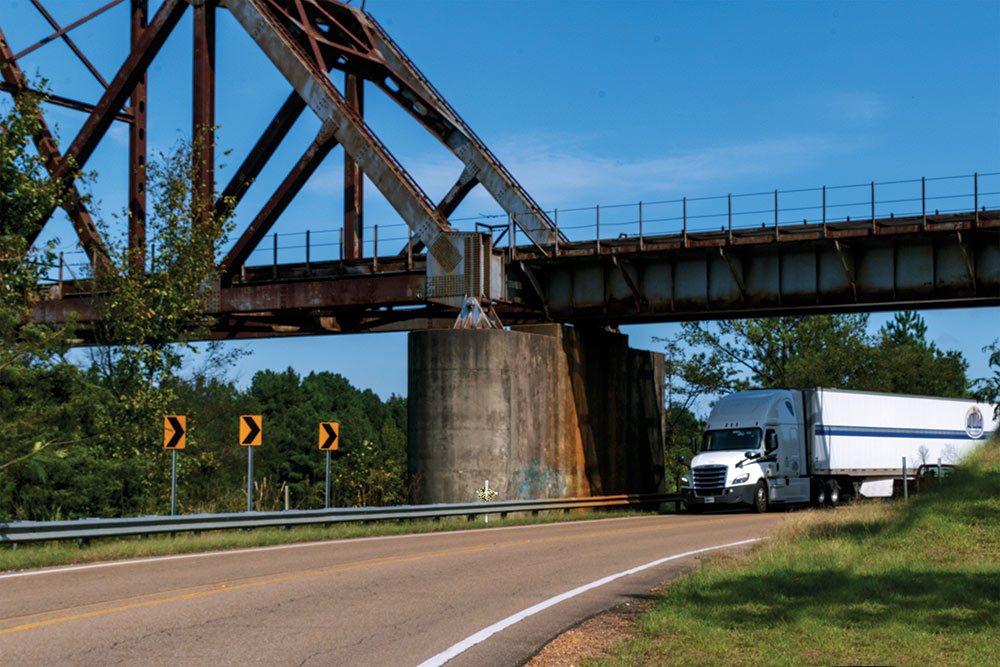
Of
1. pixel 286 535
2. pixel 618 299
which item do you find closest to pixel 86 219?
pixel 618 299

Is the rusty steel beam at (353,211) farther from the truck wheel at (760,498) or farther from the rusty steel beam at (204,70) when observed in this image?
the truck wheel at (760,498)

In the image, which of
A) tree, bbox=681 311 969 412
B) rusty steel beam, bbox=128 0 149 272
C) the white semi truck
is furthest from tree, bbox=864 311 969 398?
rusty steel beam, bbox=128 0 149 272

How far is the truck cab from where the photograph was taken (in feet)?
115

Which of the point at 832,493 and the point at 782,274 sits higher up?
the point at 782,274

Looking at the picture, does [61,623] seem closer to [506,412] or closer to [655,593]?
[655,593]

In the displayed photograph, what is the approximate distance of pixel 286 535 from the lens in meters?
20.8

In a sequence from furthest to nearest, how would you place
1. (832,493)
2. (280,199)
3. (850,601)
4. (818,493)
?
(280,199)
(832,493)
(818,493)
(850,601)

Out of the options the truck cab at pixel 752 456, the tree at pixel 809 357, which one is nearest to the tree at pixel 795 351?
the tree at pixel 809 357

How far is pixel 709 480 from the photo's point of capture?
1388 inches

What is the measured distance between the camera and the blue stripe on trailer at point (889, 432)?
3782cm

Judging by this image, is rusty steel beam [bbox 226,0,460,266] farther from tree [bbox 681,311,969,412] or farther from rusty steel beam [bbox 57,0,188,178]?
tree [bbox 681,311,969,412]

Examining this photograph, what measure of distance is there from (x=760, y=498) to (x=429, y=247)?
13418 millimetres

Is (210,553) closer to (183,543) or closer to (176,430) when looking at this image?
(183,543)

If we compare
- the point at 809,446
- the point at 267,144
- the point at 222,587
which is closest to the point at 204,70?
the point at 267,144
